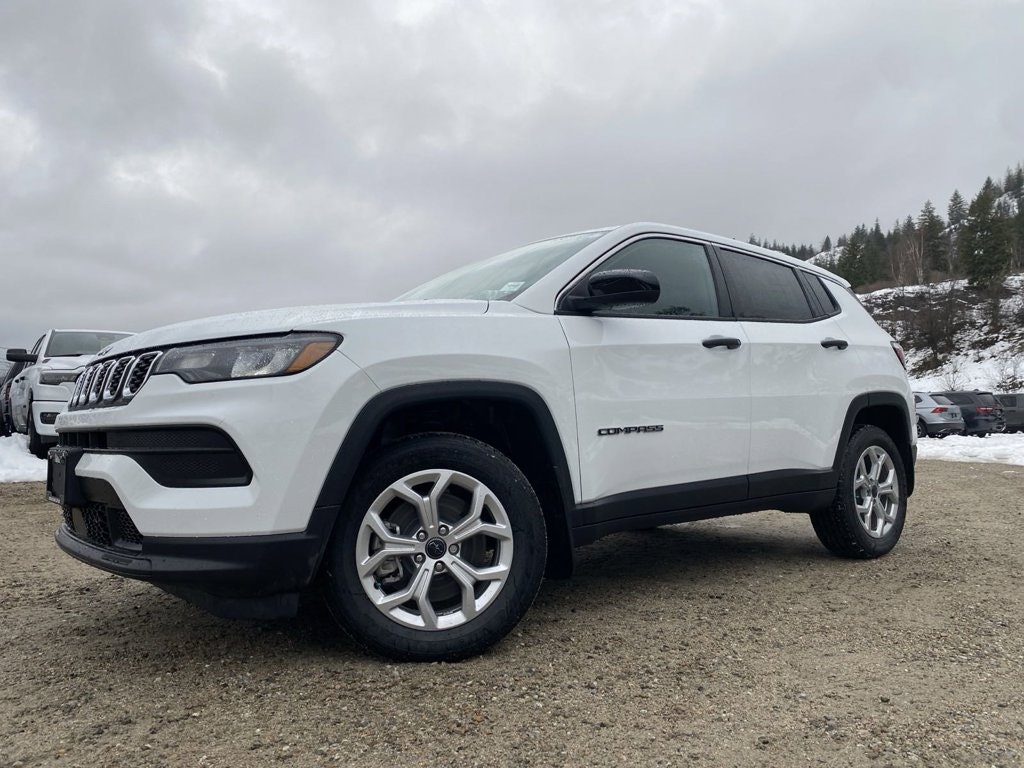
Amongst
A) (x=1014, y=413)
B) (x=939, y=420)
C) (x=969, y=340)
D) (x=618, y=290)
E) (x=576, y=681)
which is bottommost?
(x=1014, y=413)

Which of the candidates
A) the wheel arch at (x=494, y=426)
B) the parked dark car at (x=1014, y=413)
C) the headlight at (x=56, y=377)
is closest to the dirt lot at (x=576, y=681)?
the wheel arch at (x=494, y=426)

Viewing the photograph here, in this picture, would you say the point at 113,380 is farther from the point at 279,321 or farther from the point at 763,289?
the point at 763,289

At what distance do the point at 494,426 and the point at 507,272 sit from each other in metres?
0.95

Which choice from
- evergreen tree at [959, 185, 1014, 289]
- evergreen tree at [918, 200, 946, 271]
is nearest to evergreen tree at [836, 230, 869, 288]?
evergreen tree at [918, 200, 946, 271]

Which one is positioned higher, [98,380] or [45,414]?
[98,380]

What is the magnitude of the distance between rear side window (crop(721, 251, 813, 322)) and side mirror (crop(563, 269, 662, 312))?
3.51 ft

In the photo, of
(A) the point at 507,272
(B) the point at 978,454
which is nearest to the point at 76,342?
(A) the point at 507,272

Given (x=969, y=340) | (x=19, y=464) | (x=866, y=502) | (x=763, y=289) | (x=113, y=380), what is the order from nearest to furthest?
(x=113, y=380)
(x=763, y=289)
(x=866, y=502)
(x=19, y=464)
(x=969, y=340)

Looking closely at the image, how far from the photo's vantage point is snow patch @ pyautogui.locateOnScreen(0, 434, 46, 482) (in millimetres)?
8984

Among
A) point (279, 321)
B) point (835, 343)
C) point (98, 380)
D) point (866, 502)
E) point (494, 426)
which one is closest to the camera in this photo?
point (279, 321)

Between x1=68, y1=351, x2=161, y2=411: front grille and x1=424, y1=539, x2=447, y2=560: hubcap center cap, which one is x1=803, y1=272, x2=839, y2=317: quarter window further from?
x1=68, y1=351, x2=161, y2=411: front grille

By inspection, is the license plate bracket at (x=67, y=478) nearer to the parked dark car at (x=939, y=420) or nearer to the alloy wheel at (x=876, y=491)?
the alloy wheel at (x=876, y=491)

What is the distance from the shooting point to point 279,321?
2635 mm

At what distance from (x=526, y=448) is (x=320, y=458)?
2.91ft
